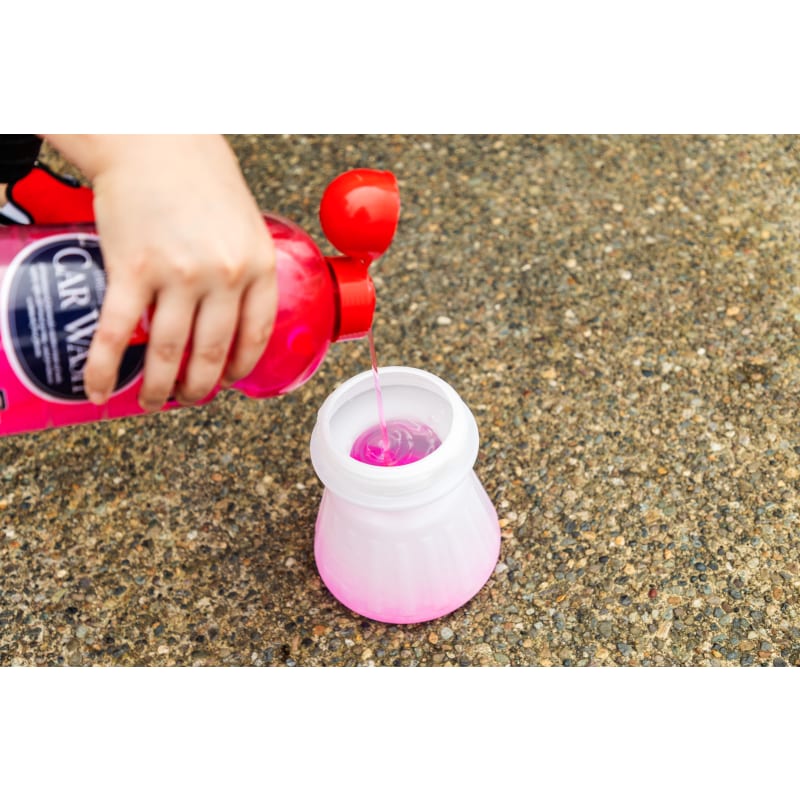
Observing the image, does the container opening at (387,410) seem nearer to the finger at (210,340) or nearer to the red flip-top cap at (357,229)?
the red flip-top cap at (357,229)

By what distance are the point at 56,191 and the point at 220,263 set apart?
1.15 metres

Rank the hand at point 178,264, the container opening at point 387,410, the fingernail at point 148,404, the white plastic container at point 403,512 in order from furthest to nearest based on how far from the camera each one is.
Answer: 1. the container opening at point 387,410
2. the white plastic container at point 403,512
3. the fingernail at point 148,404
4. the hand at point 178,264

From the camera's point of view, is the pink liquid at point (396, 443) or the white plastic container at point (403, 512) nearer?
the white plastic container at point (403, 512)

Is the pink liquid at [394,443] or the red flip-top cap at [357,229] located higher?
the red flip-top cap at [357,229]

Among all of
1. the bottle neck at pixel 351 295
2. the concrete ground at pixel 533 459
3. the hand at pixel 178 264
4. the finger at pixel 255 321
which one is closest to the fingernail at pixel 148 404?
the hand at pixel 178 264

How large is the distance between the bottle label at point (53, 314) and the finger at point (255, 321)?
0.14 m

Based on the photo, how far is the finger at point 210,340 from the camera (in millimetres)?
1114

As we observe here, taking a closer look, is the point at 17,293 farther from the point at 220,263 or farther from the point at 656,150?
the point at 656,150

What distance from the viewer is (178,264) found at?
1088 millimetres

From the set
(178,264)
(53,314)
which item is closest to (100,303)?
(53,314)

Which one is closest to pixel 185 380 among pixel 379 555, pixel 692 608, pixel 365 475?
pixel 365 475

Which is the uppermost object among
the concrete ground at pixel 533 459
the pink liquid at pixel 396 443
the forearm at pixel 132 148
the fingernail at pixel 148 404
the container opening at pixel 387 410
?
the forearm at pixel 132 148

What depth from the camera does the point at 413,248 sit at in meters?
2.34

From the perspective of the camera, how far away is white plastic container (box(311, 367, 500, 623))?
4.88 feet
